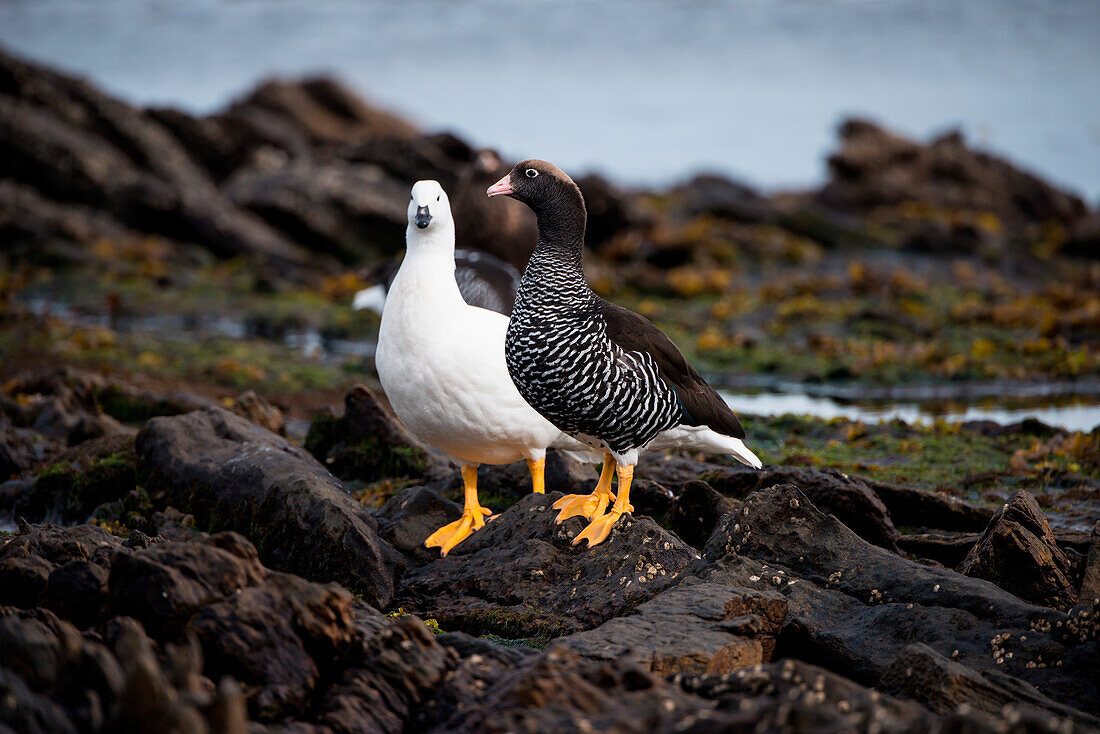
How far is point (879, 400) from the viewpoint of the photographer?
433 inches

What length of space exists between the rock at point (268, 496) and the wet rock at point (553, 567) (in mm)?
373

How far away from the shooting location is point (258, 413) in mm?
8508

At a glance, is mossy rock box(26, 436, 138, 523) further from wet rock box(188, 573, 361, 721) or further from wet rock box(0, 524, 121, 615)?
wet rock box(188, 573, 361, 721)

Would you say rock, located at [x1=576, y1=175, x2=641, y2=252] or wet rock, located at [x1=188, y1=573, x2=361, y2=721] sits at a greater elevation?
rock, located at [x1=576, y1=175, x2=641, y2=252]

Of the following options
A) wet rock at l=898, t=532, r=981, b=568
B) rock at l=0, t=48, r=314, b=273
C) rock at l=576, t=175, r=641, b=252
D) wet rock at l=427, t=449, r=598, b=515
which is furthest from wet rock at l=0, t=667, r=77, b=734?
rock at l=576, t=175, r=641, b=252

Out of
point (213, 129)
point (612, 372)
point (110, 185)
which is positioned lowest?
point (612, 372)

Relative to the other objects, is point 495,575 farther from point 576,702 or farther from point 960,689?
point 960,689

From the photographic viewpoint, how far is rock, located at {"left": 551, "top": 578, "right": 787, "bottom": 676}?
4113 mm

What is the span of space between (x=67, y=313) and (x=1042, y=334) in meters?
14.0

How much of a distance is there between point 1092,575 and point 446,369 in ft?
11.6

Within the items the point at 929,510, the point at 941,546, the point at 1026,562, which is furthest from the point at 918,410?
→ the point at 1026,562

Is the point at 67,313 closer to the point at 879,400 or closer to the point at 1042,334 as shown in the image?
the point at 879,400

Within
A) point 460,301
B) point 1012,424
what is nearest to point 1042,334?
point 1012,424

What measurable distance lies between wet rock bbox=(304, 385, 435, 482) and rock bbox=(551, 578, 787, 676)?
11.1 feet
